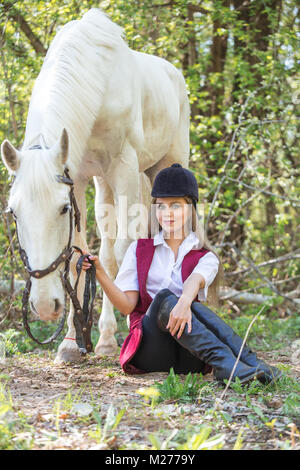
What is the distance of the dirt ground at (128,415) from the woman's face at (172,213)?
3.01ft

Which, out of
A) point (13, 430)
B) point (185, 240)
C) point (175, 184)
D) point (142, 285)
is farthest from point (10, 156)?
point (13, 430)

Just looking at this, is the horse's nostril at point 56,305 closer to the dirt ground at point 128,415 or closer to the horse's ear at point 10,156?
the dirt ground at point 128,415

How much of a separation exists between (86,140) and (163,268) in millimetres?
978

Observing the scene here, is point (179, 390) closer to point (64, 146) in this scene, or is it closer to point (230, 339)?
point (230, 339)

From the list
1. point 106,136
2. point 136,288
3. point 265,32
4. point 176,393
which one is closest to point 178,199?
point 136,288

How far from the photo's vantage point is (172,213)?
329cm

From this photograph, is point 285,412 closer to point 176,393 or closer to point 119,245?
point 176,393

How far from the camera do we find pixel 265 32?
823cm

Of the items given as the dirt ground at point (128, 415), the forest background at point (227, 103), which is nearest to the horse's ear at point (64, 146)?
the dirt ground at point (128, 415)

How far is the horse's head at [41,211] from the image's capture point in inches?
111

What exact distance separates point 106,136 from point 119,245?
83 centimetres

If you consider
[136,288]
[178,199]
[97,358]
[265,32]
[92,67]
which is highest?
[265,32]

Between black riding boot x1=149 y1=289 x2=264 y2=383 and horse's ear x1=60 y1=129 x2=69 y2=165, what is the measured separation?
97cm

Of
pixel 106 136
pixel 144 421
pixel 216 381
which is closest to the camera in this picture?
pixel 144 421
